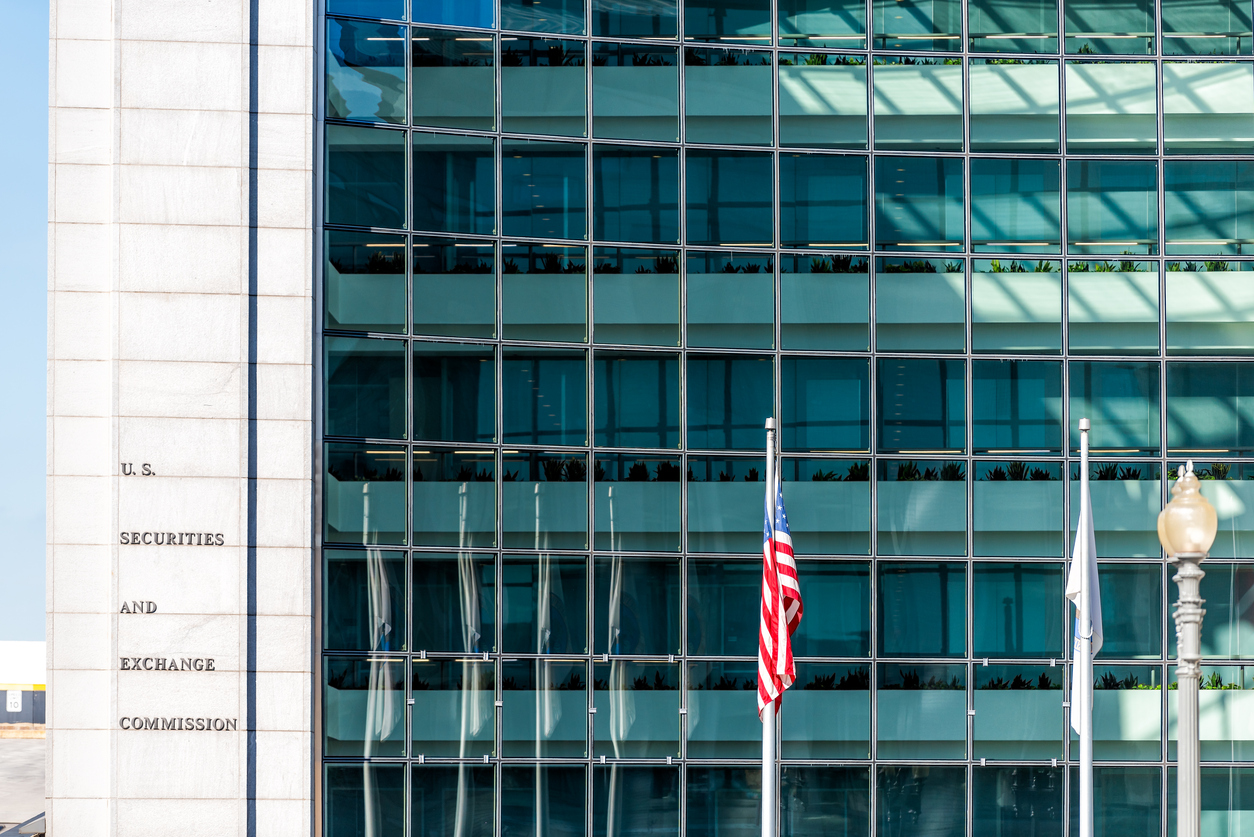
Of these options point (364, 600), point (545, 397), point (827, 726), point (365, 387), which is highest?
point (365, 387)

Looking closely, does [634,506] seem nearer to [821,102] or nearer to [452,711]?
[452,711]

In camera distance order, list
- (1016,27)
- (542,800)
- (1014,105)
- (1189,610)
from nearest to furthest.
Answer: (1189,610) → (542,800) → (1014,105) → (1016,27)

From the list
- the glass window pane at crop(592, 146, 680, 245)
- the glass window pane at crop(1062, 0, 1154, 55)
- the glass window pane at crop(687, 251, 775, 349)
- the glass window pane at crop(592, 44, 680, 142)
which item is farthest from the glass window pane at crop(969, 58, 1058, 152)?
the glass window pane at crop(592, 146, 680, 245)

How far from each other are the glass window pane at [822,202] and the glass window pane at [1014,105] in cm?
212

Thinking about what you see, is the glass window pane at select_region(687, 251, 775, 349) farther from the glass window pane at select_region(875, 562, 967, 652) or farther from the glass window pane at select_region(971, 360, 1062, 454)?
the glass window pane at select_region(875, 562, 967, 652)

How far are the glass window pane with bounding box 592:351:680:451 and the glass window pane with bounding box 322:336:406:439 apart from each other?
303 cm

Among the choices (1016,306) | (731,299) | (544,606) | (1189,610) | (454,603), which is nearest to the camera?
(1189,610)

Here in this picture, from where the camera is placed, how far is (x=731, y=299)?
742 inches

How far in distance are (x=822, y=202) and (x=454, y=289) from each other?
19.5 ft

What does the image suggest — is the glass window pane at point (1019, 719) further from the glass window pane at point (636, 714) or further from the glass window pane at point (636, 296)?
the glass window pane at point (636, 296)

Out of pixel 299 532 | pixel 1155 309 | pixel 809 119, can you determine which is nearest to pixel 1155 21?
pixel 1155 309

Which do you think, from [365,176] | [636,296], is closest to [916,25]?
[636,296]

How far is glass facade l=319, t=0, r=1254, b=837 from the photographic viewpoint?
1820 centimetres

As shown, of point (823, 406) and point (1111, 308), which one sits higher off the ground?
point (1111, 308)
